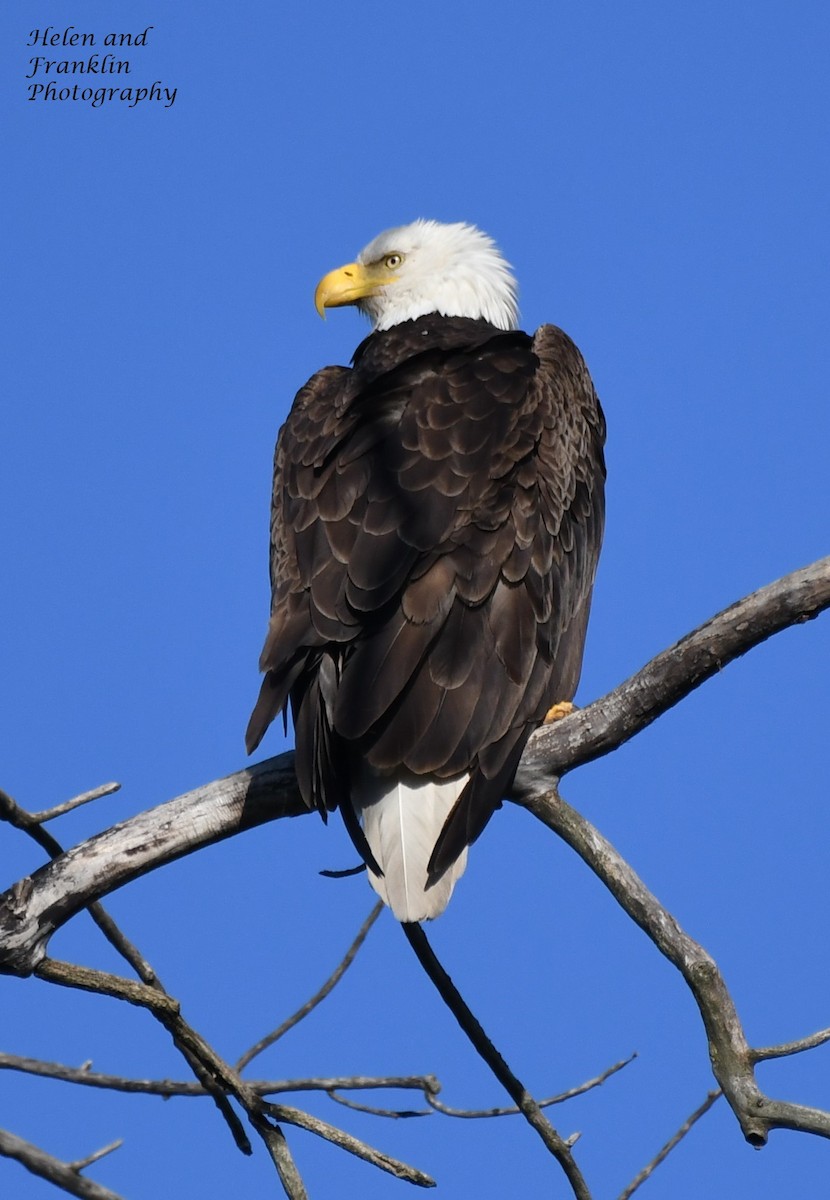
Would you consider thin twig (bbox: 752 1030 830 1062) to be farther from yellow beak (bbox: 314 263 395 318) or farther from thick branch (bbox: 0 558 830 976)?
yellow beak (bbox: 314 263 395 318)

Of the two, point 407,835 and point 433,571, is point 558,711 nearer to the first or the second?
point 433,571

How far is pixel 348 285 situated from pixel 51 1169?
5544 mm

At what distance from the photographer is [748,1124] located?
3.65 m

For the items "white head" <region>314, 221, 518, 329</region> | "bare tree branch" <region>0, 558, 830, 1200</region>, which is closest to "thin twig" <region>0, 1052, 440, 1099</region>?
"bare tree branch" <region>0, 558, 830, 1200</region>

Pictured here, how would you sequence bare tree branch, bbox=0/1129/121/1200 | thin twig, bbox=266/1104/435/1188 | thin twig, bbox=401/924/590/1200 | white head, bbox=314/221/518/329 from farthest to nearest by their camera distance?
white head, bbox=314/221/518/329
thin twig, bbox=401/924/590/1200
thin twig, bbox=266/1104/435/1188
bare tree branch, bbox=0/1129/121/1200

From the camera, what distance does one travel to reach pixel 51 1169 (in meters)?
2.44

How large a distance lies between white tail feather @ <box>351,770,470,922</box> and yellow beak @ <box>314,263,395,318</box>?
3424 mm

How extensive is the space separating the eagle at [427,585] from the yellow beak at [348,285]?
4.74 ft

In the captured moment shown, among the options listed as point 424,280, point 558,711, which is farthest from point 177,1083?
point 424,280

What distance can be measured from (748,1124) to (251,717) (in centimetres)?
182

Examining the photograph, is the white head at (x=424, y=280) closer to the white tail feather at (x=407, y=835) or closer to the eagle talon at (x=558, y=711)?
the eagle talon at (x=558, y=711)

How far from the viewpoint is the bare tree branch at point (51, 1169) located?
238 centimetres

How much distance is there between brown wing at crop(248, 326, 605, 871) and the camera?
4520 mm

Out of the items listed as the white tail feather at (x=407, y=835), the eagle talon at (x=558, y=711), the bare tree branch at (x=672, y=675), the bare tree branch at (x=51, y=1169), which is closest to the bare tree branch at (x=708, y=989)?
the bare tree branch at (x=672, y=675)
